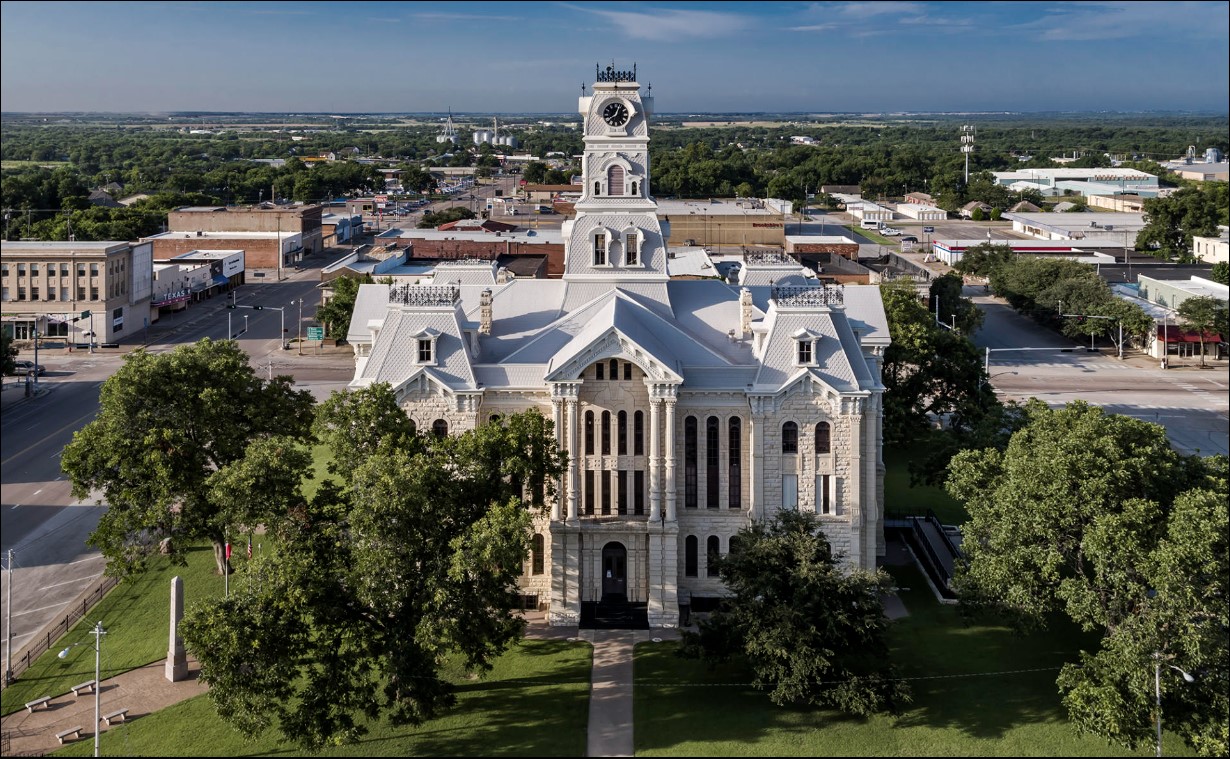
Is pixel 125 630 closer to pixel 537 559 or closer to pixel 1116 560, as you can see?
pixel 537 559

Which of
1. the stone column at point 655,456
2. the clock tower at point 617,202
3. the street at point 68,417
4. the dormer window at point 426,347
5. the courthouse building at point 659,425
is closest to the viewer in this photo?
the stone column at point 655,456

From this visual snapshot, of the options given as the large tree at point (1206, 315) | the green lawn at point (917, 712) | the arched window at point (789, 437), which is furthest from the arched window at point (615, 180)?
the large tree at point (1206, 315)

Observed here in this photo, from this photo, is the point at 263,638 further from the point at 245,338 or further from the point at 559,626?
the point at 245,338

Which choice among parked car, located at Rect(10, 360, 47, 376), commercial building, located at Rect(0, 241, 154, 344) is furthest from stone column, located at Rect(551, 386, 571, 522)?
commercial building, located at Rect(0, 241, 154, 344)

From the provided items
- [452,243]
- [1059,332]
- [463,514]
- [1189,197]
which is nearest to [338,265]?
[452,243]

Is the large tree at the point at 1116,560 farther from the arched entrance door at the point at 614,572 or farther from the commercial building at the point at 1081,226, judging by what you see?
the commercial building at the point at 1081,226
